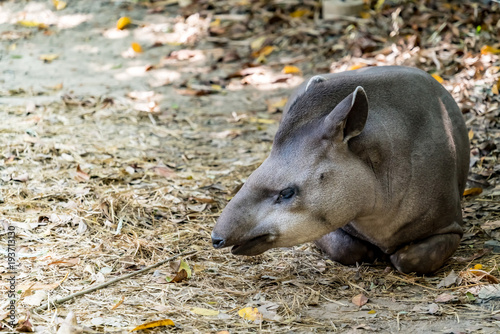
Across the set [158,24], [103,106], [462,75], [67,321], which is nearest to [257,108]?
[103,106]

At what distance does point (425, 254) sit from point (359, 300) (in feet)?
1.88

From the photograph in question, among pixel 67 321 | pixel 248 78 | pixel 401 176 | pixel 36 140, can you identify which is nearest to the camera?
pixel 67 321

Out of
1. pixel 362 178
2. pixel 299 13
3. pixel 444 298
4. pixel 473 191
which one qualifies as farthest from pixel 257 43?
pixel 444 298

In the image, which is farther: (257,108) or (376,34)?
(376,34)

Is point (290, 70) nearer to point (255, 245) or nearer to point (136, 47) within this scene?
point (136, 47)

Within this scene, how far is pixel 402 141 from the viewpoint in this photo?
3826mm

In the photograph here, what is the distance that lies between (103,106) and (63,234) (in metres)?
2.71

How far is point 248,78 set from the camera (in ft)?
24.9

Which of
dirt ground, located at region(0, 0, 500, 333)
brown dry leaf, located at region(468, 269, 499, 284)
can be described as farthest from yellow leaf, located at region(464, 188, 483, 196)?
brown dry leaf, located at region(468, 269, 499, 284)

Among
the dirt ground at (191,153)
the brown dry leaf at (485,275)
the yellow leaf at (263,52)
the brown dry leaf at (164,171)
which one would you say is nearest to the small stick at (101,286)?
the dirt ground at (191,153)

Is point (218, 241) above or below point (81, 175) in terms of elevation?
above

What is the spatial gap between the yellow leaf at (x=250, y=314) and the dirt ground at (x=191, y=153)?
0.14 ft

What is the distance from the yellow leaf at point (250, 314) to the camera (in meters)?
3.46

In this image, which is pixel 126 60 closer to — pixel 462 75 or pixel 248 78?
pixel 248 78
